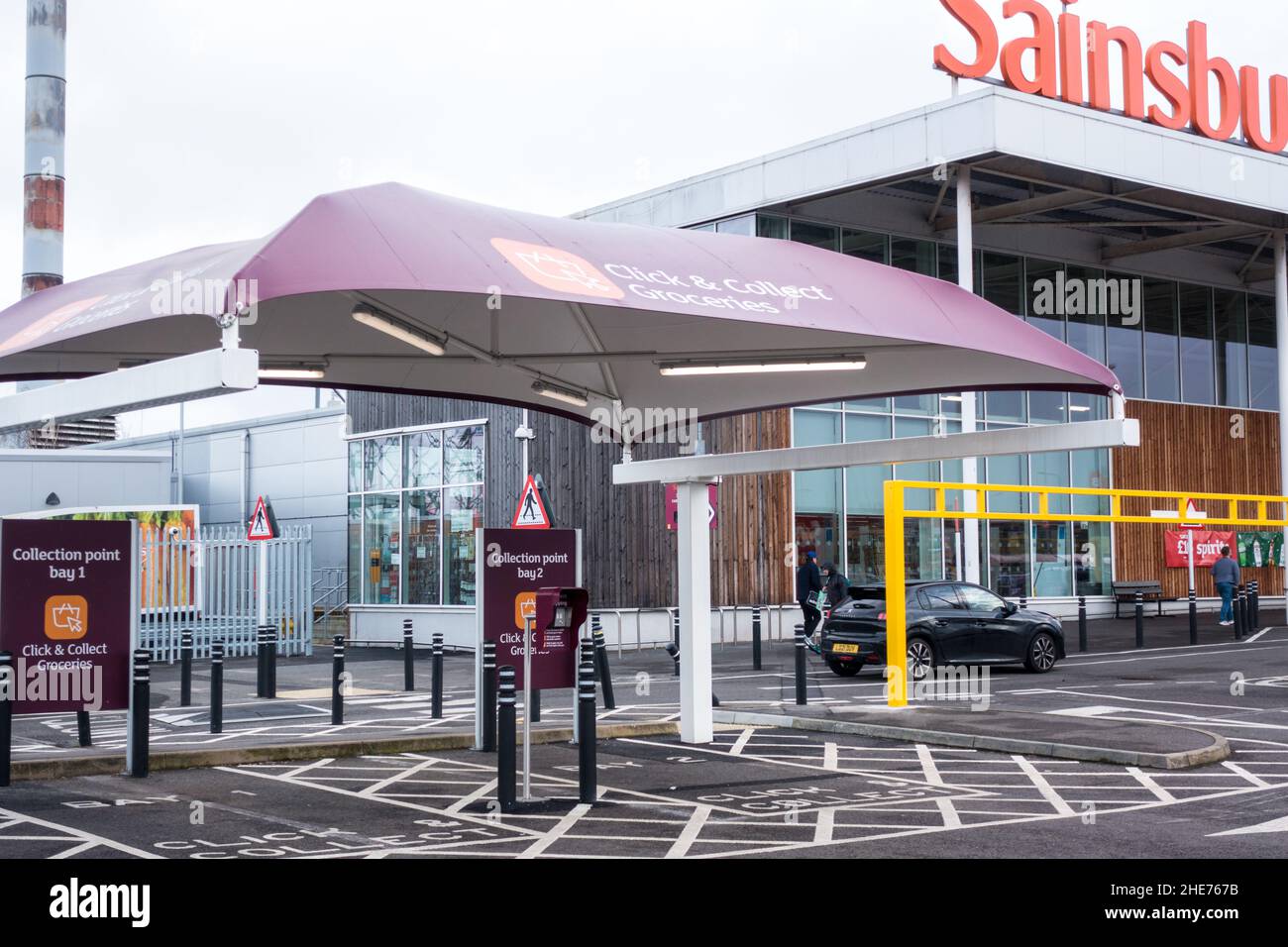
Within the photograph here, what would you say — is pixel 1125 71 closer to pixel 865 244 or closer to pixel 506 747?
pixel 865 244

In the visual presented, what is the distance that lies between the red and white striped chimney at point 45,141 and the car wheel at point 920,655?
86.7 feet

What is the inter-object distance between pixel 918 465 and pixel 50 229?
2342cm

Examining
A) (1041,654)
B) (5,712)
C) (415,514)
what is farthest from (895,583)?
(415,514)

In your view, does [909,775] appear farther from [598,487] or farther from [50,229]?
[50,229]

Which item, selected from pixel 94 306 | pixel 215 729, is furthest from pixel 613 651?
pixel 94 306

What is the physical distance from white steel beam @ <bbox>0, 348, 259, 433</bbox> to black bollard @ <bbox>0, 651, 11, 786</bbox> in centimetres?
307

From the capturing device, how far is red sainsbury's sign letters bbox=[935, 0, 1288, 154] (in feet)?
91.0

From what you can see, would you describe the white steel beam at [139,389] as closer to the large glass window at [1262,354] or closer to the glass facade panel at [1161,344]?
the glass facade panel at [1161,344]

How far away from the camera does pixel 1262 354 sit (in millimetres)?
40188


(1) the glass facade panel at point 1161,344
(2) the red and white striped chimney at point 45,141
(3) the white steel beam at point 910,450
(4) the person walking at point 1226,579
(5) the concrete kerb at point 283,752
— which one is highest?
(2) the red and white striped chimney at point 45,141

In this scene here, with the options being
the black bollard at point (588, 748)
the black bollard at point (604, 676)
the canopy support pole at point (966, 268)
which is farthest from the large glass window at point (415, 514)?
the black bollard at point (588, 748)

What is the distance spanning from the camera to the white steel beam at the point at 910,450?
1194cm

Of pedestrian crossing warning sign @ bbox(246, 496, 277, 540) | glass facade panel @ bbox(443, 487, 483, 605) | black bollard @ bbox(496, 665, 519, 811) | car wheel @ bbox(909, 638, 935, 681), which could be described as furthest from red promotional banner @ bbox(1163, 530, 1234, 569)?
black bollard @ bbox(496, 665, 519, 811)
